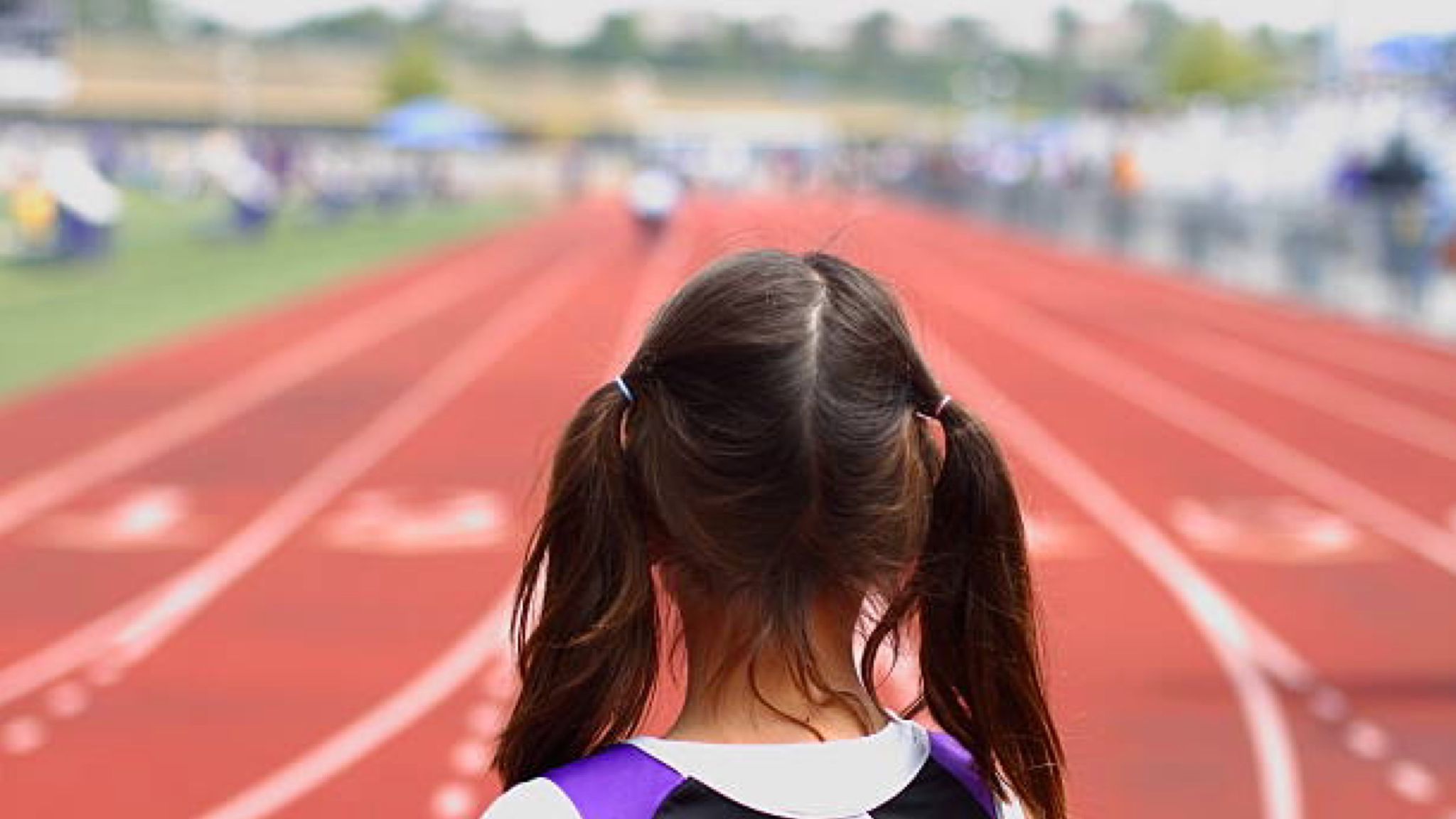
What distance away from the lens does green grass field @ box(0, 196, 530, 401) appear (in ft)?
74.4

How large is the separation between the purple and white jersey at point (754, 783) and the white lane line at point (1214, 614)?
518mm

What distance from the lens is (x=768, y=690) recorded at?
1.87 metres

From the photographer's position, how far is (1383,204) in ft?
84.9

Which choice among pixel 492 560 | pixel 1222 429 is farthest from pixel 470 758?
pixel 1222 429

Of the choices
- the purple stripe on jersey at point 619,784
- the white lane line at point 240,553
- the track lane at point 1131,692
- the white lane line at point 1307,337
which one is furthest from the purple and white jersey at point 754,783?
the white lane line at point 1307,337

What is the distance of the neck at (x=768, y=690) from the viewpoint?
1862 millimetres

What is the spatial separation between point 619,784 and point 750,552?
0.19 metres

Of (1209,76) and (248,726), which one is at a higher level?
(248,726)

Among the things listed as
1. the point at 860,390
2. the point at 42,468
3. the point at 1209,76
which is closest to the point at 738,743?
the point at 860,390

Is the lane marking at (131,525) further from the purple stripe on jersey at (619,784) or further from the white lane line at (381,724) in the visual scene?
the purple stripe on jersey at (619,784)

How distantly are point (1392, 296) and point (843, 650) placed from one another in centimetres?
2528

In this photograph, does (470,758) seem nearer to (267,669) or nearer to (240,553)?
(267,669)

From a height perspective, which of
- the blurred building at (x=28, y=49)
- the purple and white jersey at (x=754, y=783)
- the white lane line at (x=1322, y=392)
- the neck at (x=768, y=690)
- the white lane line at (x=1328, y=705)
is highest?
the neck at (x=768, y=690)

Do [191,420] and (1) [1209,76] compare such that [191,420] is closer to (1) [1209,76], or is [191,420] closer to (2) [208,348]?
(2) [208,348]
